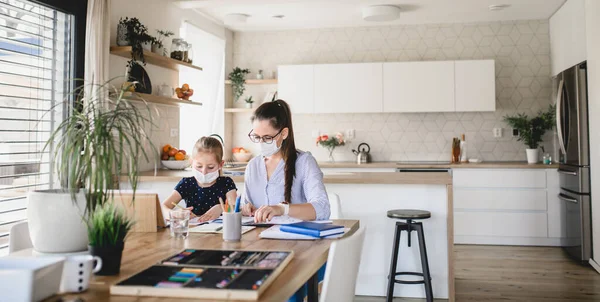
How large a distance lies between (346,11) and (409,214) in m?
2.95

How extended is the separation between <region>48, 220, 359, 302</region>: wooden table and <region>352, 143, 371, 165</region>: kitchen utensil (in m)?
3.75

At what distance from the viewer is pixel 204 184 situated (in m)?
2.76

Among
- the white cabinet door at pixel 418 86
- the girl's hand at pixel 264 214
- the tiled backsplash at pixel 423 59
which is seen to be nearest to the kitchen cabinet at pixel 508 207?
the tiled backsplash at pixel 423 59

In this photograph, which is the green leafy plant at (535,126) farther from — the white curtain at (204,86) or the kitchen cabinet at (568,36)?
the white curtain at (204,86)

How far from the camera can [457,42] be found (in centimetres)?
602

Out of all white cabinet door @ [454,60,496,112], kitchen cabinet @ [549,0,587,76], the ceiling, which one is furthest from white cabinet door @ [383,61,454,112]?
kitchen cabinet @ [549,0,587,76]

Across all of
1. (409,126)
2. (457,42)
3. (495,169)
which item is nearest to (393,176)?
(495,169)

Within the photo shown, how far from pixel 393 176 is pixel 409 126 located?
8.95ft

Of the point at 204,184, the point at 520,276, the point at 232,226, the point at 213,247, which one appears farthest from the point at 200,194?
the point at 520,276

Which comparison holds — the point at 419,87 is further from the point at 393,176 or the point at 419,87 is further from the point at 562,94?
the point at 393,176

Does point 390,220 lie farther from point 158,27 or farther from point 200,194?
point 158,27

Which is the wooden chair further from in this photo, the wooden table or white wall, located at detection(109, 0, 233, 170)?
white wall, located at detection(109, 0, 233, 170)

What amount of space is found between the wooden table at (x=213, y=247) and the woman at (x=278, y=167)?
450 mm

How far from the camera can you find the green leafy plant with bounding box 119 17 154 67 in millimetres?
3943
